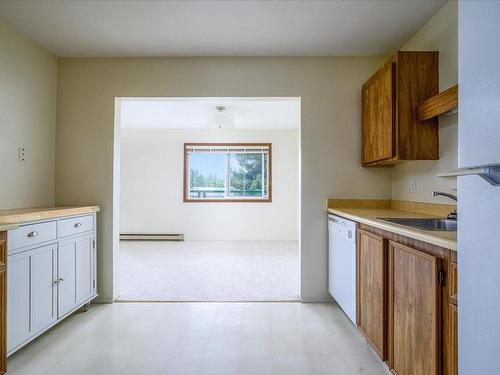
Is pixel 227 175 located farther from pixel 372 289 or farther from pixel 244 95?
pixel 372 289

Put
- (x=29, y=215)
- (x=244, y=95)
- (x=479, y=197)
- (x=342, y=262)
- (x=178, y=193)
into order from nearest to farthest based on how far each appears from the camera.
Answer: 1. (x=479, y=197)
2. (x=29, y=215)
3. (x=342, y=262)
4. (x=244, y=95)
5. (x=178, y=193)

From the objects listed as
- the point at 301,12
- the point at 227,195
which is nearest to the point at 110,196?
the point at 301,12

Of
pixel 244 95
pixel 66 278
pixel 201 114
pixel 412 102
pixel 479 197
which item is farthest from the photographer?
pixel 201 114

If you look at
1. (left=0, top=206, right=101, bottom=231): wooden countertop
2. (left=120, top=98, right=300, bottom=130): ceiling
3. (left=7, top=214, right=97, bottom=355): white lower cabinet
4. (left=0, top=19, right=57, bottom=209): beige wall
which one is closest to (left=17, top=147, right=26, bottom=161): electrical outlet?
(left=0, top=19, right=57, bottom=209): beige wall

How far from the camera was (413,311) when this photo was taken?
1.43 meters

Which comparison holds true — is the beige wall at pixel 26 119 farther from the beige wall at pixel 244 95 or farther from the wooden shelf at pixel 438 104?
the wooden shelf at pixel 438 104

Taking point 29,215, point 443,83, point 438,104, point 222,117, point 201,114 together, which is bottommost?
point 29,215

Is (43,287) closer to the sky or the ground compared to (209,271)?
closer to the sky

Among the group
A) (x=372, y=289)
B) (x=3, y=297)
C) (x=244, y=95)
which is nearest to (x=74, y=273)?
(x=3, y=297)

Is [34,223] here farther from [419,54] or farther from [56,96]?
[419,54]

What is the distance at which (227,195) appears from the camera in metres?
6.60

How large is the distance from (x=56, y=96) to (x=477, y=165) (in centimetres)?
343

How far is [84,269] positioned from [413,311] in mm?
2521

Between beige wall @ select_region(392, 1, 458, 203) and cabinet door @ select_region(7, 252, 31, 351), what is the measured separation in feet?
9.24
